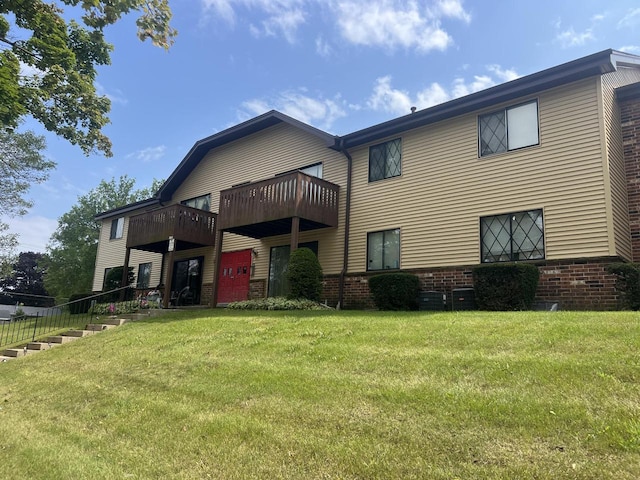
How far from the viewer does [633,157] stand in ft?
38.6

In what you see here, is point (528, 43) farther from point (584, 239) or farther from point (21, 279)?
point (21, 279)

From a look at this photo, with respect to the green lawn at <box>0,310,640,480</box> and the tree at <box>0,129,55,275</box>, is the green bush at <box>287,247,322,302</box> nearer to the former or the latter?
the green lawn at <box>0,310,640,480</box>

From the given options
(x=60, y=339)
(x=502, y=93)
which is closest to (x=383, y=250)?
(x=502, y=93)

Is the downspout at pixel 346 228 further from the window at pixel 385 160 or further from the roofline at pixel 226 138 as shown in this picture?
the window at pixel 385 160

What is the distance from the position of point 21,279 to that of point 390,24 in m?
53.7

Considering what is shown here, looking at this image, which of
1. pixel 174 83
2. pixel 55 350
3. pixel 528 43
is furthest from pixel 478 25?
pixel 55 350

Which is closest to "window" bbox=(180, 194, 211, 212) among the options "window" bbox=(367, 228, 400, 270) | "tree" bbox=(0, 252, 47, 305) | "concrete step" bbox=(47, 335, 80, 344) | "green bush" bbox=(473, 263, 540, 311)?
"window" bbox=(367, 228, 400, 270)

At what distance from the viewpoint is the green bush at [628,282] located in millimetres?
9281

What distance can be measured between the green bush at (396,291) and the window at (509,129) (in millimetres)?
3979

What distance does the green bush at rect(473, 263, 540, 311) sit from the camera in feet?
33.4

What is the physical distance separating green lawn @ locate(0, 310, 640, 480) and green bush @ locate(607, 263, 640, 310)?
2.05 metres

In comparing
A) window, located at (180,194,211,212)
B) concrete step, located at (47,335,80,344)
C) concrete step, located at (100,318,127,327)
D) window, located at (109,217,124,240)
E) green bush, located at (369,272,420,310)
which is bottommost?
concrete step, located at (47,335,80,344)

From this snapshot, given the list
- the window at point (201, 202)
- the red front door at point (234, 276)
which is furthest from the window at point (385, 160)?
the window at point (201, 202)

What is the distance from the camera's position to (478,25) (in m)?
13.1
